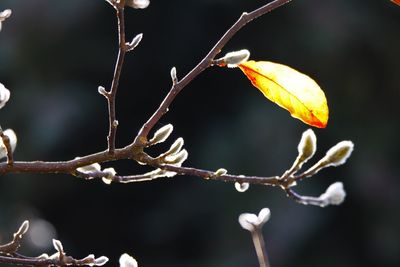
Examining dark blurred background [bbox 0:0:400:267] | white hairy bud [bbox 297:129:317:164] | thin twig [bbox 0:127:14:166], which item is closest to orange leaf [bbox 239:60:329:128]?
white hairy bud [bbox 297:129:317:164]

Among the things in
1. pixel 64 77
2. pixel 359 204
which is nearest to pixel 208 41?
pixel 64 77

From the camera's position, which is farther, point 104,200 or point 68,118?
point 104,200

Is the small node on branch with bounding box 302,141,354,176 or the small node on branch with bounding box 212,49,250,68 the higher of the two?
the small node on branch with bounding box 212,49,250,68

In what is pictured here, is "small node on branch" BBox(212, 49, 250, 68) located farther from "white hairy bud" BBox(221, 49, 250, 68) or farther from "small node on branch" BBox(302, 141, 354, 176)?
"small node on branch" BBox(302, 141, 354, 176)

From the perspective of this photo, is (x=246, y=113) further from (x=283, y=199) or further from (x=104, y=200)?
(x=104, y=200)

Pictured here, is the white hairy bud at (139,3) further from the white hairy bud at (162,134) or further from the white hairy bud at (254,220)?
the white hairy bud at (254,220)

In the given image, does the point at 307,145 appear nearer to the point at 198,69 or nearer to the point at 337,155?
the point at 337,155

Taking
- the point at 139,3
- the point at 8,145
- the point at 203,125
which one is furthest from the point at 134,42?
the point at 203,125
